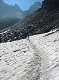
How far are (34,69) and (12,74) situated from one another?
1822 mm

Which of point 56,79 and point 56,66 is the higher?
point 56,66

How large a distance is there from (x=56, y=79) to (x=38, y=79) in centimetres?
156

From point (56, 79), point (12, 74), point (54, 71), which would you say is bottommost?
point (56, 79)

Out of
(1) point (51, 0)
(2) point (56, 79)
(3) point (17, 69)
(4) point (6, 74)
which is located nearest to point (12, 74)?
(4) point (6, 74)

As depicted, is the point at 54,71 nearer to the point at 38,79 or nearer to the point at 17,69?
the point at 38,79

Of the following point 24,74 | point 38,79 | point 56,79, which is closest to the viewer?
point 56,79

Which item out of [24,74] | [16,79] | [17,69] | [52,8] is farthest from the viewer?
[52,8]

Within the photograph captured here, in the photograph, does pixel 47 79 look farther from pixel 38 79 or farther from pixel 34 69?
pixel 34 69

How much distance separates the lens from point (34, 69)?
1562cm

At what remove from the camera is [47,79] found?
1229cm

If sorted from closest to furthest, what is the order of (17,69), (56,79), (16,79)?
(56,79), (16,79), (17,69)

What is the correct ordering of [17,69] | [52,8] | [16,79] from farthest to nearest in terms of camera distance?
[52,8], [17,69], [16,79]

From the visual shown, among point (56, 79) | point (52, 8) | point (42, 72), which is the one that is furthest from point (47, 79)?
point (52, 8)

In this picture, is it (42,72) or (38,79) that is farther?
(42,72)
